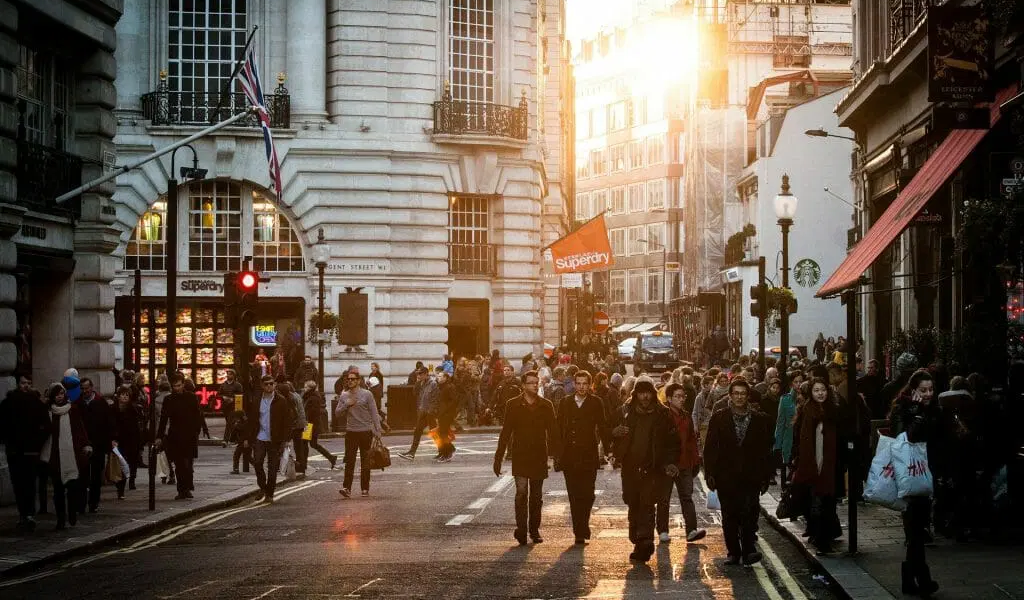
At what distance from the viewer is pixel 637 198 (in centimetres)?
12200

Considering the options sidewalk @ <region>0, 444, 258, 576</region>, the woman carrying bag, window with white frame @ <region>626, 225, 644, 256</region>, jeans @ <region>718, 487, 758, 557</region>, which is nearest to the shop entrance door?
sidewalk @ <region>0, 444, 258, 576</region>

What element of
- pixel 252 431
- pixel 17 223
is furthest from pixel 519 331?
pixel 17 223

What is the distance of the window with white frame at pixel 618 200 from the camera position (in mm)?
124781

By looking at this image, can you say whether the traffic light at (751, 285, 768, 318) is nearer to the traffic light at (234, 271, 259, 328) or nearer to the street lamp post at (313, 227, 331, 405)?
the traffic light at (234, 271, 259, 328)

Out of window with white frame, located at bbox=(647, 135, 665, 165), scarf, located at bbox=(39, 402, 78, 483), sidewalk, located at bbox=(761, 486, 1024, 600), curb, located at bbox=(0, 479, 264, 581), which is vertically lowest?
curb, located at bbox=(0, 479, 264, 581)

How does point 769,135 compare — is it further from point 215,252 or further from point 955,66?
point 955,66

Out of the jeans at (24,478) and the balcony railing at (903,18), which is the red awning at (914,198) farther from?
the jeans at (24,478)

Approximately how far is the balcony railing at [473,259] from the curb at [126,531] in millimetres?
22388

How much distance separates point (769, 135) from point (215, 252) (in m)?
29.2

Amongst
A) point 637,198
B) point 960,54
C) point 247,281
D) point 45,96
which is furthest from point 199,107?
point 637,198

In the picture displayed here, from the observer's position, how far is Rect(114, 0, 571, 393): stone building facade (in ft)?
141

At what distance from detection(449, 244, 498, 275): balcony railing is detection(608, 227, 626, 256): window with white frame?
255 ft

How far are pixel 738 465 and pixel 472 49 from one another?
32.7 meters

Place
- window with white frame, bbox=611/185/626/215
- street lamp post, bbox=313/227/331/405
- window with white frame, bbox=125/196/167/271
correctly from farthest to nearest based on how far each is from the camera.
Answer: window with white frame, bbox=611/185/626/215 → window with white frame, bbox=125/196/167/271 → street lamp post, bbox=313/227/331/405
